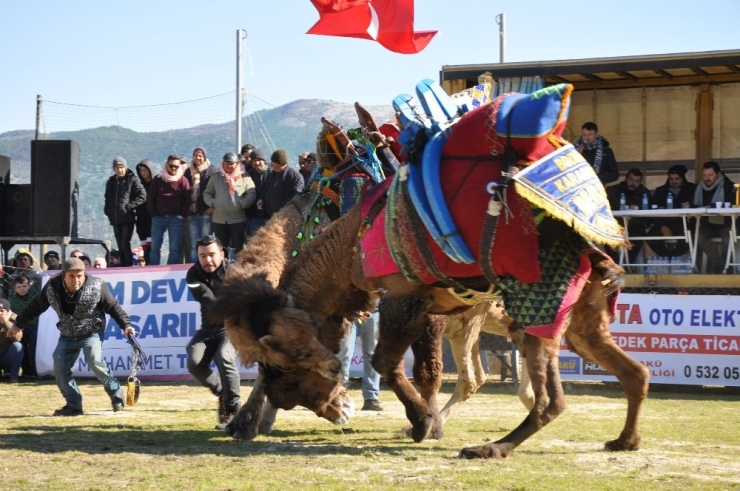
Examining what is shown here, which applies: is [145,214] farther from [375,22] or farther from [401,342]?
[401,342]

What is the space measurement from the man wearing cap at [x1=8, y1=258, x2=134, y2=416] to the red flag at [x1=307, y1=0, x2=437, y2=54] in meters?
3.46

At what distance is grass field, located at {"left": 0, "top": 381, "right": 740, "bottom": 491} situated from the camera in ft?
18.3

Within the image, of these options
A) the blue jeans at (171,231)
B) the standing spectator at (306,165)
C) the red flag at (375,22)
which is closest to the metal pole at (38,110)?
the blue jeans at (171,231)

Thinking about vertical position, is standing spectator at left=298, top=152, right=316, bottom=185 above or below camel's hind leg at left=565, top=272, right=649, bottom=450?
above

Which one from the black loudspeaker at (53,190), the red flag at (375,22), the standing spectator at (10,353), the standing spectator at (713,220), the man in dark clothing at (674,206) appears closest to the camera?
the red flag at (375,22)

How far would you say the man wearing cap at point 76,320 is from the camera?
9.23 m

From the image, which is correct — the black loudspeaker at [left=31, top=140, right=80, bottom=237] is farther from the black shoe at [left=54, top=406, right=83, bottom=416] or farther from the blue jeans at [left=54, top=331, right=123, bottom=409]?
the black shoe at [left=54, top=406, right=83, bottom=416]

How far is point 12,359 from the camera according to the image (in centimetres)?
1319

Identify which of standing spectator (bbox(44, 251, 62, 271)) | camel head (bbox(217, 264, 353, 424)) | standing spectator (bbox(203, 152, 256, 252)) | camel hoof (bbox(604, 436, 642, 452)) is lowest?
camel hoof (bbox(604, 436, 642, 452))

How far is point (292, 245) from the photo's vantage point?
797 centimetres

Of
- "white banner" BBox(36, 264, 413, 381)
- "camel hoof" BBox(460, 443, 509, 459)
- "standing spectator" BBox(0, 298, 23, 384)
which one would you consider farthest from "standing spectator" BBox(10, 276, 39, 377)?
"camel hoof" BBox(460, 443, 509, 459)

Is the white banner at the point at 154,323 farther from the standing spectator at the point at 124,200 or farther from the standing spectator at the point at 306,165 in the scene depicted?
the standing spectator at the point at 306,165

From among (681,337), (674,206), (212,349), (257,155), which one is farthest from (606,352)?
(257,155)

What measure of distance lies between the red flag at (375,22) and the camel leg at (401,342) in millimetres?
4428
